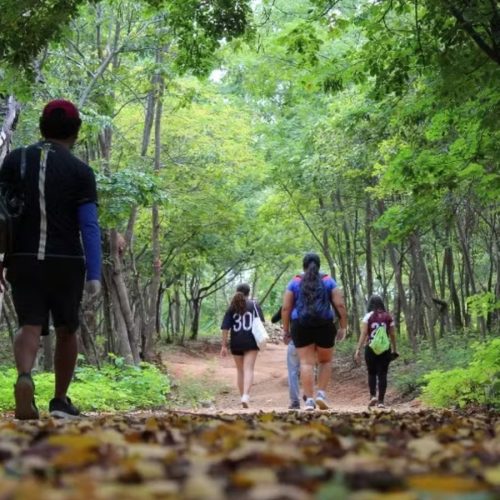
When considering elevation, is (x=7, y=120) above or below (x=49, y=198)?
above

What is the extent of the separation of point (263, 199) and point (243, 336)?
69.0 feet

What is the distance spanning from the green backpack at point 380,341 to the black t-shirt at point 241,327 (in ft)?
6.25

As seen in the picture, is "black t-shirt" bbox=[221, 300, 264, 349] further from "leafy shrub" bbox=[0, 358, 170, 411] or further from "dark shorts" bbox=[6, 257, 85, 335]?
"dark shorts" bbox=[6, 257, 85, 335]

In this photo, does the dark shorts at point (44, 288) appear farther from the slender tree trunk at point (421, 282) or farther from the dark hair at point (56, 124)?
the slender tree trunk at point (421, 282)

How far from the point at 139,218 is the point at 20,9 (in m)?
17.8

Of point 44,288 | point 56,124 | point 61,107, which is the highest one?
point 61,107

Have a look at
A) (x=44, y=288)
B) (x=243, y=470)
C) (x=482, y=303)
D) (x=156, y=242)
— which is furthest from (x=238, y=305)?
(x=156, y=242)

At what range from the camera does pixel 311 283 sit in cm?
812

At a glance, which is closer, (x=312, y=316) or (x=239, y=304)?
(x=312, y=316)

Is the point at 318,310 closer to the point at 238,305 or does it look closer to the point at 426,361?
the point at 238,305

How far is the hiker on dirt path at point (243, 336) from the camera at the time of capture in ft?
32.2

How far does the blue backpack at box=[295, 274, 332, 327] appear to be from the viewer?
314 inches

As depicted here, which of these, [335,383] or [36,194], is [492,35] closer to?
[36,194]

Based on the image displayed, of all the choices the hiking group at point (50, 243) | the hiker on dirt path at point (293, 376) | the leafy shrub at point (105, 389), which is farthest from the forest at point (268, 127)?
the leafy shrub at point (105, 389)
